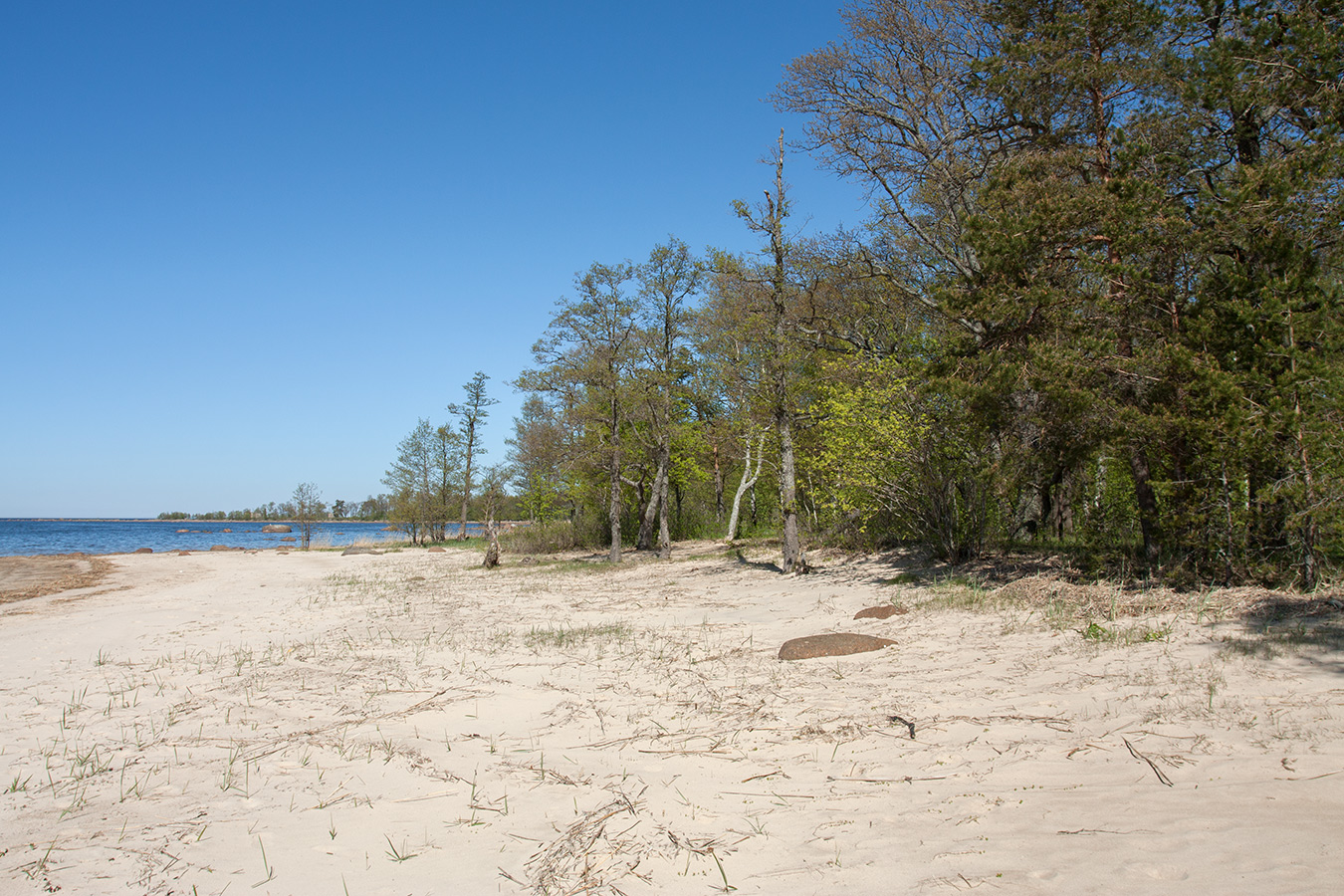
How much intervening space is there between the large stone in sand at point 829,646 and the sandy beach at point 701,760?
0.49ft

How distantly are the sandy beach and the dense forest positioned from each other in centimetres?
166

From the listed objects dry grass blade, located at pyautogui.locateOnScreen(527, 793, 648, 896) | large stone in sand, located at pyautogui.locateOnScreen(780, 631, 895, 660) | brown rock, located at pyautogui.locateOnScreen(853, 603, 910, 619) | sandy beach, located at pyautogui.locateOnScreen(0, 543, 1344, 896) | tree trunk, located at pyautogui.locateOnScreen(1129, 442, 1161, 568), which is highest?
tree trunk, located at pyautogui.locateOnScreen(1129, 442, 1161, 568)

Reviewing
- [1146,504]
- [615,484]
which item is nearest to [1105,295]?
[1146,504]

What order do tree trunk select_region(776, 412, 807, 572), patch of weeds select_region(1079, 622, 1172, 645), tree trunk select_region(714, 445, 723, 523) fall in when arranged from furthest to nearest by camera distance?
tree trunk select_region(714, 445, 723, 523)
tree trunk select_region(776, 412, 807, 572)
patch of weeds select_region(1079, 622, 1172, 645)

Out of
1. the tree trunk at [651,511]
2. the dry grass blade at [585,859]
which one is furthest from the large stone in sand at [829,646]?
the tree trunk at [651,511]

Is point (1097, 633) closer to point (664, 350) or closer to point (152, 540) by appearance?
point (664, 350)

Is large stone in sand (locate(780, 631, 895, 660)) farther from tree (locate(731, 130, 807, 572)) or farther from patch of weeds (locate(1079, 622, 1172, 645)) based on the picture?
tree (locate(731, 130, 807, 572))

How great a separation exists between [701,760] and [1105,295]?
24.4ft

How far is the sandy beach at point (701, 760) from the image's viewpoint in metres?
3.15

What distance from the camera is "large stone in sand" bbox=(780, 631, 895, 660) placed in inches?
276

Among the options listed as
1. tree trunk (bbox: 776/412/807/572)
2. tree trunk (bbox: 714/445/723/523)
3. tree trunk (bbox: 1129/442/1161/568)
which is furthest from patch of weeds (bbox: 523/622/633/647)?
tree trunk (bbox: 714/445/723/523)

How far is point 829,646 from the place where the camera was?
23.2ft

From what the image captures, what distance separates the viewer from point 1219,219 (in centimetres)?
757

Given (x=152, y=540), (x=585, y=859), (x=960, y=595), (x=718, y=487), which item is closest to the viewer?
(x=585, y=859)
